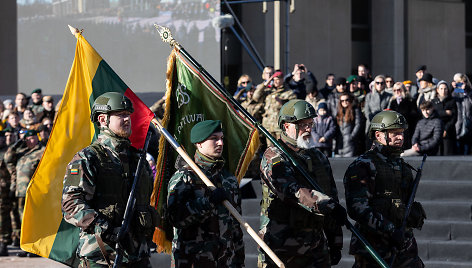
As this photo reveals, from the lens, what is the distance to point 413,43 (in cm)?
2877

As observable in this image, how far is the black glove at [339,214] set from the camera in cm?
656

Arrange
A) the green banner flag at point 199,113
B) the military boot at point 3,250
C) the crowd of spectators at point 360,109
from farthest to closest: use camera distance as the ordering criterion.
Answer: the crowd of spectators at point 360,109, the military boot at point 3,250, the green banner flag at point 199,113

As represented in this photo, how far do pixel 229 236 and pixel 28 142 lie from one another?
761 cm

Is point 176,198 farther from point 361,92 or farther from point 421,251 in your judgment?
point 361,92

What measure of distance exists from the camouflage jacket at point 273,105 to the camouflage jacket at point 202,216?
280 inches

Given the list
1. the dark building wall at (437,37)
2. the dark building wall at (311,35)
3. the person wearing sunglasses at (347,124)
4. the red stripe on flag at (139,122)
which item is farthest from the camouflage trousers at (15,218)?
the dark building wall at (437,37)

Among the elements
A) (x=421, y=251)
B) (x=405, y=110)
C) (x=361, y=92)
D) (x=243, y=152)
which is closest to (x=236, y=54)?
(x=361, y=92)

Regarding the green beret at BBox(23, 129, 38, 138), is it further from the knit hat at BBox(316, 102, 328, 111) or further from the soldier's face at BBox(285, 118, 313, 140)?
the soldier's face at BBox(285, 118, 313, 140)

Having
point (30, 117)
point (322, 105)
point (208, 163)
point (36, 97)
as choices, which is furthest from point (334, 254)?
point (36, 97)

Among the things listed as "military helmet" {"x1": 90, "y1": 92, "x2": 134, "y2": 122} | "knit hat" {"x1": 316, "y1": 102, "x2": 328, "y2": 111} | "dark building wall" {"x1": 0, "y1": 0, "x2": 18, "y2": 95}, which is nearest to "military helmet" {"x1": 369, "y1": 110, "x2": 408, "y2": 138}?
"military helmet" {"x1": 90, "y1": 92, "x2": 134, "y2": 122}

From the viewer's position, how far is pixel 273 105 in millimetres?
14016

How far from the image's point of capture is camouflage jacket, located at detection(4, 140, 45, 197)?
13.3 metres

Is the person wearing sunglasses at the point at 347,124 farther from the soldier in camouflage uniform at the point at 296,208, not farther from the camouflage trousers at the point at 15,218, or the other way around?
the soldier in camouflage uniform at the point at 296,208

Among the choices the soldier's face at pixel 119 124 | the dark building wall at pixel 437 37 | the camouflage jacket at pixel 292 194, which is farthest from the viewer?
the dark building wall at pixel 437 37
